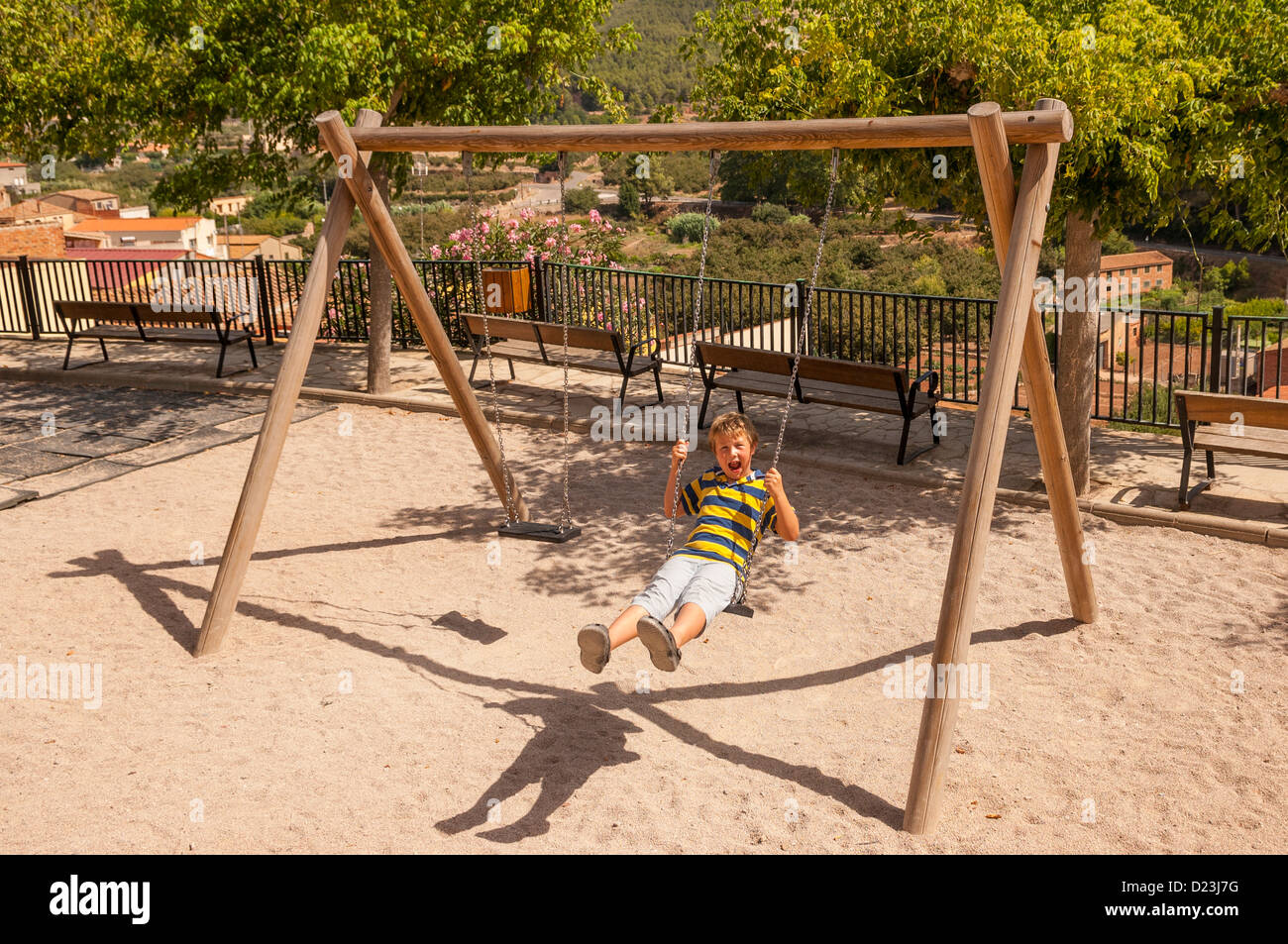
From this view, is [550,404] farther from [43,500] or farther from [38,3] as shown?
[38,3]

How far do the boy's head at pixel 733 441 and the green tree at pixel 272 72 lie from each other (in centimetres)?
602

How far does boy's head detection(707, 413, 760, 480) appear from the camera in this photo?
511 centimetres

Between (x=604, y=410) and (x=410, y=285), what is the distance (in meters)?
3.94

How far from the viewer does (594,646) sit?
4488mm

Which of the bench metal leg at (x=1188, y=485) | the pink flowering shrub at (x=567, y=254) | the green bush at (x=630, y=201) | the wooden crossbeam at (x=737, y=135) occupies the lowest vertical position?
the bench metal leg at (x=1188, y=485)

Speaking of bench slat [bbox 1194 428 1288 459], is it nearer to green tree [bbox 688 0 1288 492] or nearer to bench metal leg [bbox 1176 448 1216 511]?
bench metal leg [bbox 1176 448 1216 511]

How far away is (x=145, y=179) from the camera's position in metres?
121

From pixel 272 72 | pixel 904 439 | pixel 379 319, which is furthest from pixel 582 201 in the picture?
pixel 904 439

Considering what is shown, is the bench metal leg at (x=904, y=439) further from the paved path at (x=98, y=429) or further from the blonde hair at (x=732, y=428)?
the paved path at (x=98, y=429)

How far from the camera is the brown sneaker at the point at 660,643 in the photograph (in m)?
4.45

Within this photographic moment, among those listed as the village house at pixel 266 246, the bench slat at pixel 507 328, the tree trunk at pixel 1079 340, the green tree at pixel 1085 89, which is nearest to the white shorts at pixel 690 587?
the green tree at pixel 1085 89

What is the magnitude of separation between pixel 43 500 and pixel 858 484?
6.18 m

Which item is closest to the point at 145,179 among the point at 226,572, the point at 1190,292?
the point at 1190,292

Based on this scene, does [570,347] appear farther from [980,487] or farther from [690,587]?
[980,487]
